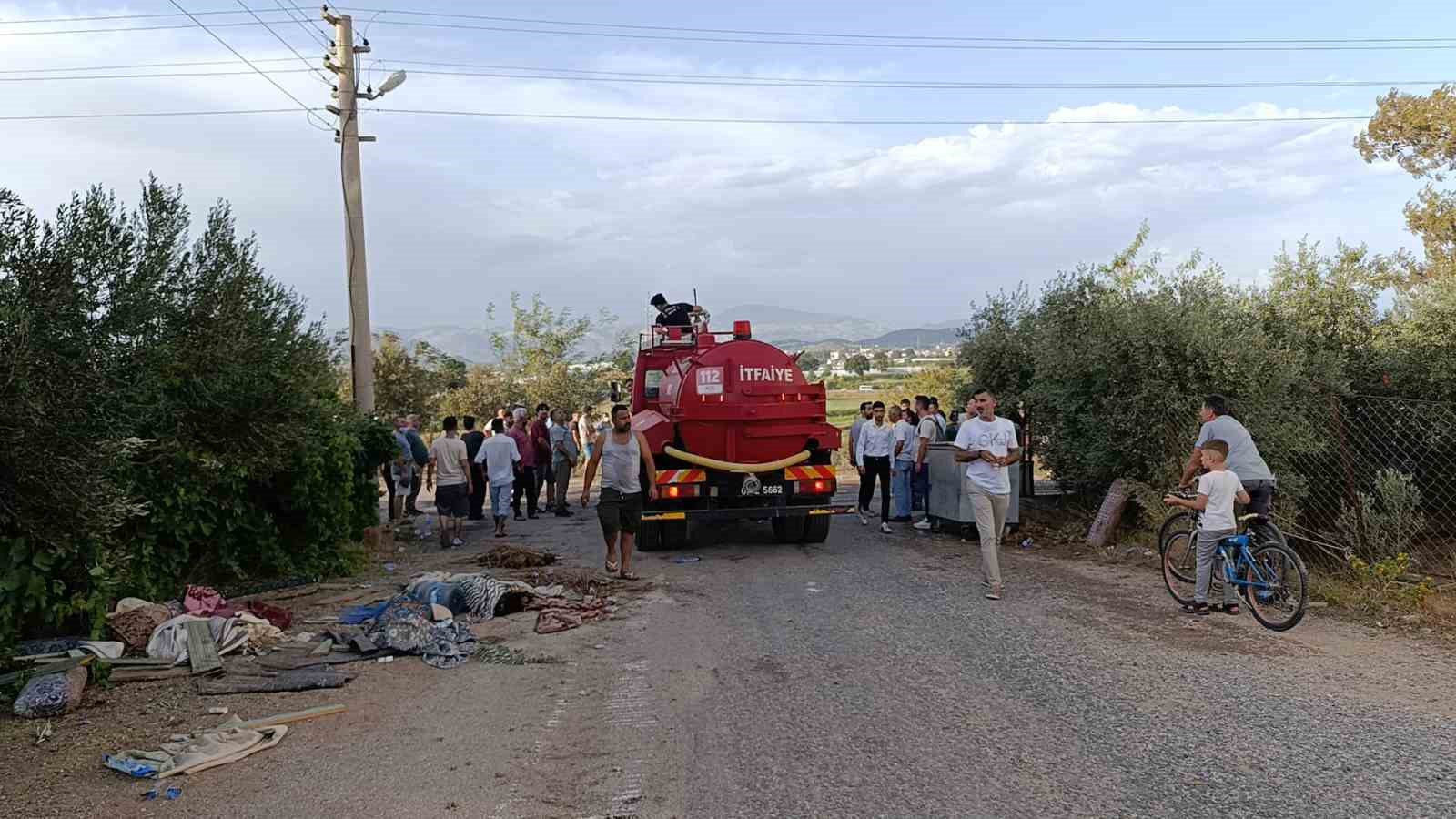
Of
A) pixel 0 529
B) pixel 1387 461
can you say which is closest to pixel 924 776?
pixel 0 529

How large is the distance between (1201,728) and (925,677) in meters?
1.70

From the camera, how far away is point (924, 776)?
16.0ft

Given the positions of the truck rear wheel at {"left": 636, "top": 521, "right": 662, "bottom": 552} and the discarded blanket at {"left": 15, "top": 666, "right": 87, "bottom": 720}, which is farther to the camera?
the truck rear wheel at {"left": 636, "top": 521, "right": 662, "bottom": 552}

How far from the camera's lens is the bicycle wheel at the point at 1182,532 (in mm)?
9000

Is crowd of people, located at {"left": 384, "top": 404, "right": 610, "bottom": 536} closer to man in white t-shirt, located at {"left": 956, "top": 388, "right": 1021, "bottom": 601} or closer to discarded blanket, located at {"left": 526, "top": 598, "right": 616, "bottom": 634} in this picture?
discarded blanket, located at {"left": 526, "top": 598, "right": 616, "bottom": 634}

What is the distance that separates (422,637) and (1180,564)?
6696mm

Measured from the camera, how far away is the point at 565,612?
8.78 meters

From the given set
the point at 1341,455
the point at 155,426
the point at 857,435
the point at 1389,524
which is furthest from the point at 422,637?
the point at 1341,455

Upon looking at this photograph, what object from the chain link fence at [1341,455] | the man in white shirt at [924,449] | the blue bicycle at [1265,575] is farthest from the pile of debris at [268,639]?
the chain link fence at [1341,455]

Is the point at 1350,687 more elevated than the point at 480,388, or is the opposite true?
the point at 480,388

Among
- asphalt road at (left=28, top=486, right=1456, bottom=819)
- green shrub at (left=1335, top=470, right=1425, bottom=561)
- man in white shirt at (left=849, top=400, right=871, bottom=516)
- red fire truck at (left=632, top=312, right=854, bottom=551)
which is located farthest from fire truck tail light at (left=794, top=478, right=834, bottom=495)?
green shrub at (left=1335, top=470, right=1425, bottom=561)

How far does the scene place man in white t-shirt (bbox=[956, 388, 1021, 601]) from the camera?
31.1ft

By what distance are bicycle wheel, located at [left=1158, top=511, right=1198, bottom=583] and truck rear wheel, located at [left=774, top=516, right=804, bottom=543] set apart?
194 inches

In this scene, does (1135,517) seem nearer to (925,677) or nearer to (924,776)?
(925,677)
